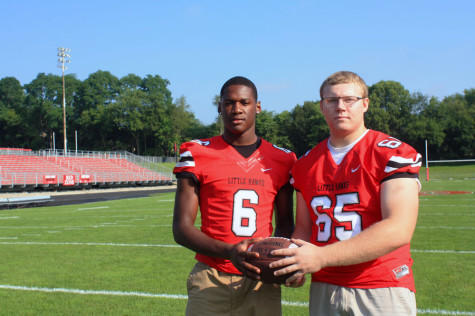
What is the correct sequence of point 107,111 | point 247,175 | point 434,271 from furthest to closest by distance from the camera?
1. point 107,111
2. point 434,271
3. point 247,175

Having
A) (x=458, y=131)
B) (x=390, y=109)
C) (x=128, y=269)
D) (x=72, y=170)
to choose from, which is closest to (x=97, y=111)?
(x=72, y=170)

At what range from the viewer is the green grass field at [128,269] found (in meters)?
4.65

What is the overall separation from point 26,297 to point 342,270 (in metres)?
4.35

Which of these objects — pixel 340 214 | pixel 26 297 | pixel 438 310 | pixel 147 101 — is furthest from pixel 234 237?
pixel 147 101

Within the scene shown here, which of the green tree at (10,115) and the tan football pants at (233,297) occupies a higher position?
the green tree at (10,115)

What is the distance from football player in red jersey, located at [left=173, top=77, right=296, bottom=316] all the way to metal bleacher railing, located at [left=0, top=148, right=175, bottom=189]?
86.2 ft

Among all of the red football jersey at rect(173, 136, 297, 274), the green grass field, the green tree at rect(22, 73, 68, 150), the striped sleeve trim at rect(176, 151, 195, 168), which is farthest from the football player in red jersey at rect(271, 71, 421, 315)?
the green tree at rect(22, 73, 68, 150)

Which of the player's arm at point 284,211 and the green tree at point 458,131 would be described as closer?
the player's arm at point 284,211

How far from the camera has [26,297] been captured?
201 inches

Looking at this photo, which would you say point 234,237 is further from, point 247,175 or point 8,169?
point 8,169

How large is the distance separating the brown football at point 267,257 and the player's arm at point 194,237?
1.3 inches

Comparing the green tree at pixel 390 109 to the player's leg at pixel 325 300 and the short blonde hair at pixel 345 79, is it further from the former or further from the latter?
the player's leg at pixel 325 300

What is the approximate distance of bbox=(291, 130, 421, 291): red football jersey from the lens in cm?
200

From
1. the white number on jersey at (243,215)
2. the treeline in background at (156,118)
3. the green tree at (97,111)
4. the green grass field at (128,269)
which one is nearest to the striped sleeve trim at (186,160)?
the white number on jersey at (243,215)
